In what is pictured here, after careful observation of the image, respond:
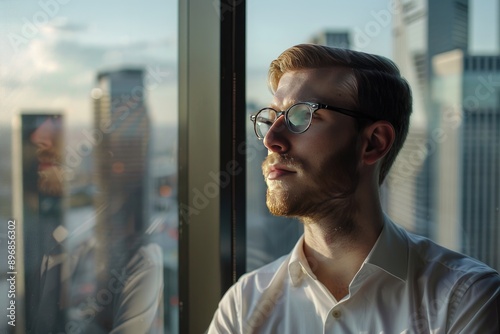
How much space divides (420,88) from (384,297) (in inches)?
32.0

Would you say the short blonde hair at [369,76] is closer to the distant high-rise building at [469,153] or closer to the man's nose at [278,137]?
the man's nose at [278,137]

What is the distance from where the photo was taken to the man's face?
1418mm

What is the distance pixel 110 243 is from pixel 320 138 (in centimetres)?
84

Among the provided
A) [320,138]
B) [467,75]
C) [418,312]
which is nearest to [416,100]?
[467,75]

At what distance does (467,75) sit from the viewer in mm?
1812

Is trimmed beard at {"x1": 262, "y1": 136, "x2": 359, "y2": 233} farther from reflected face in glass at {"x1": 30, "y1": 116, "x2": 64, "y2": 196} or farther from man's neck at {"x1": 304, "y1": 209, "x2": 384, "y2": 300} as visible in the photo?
reflected face in glass at {"x1": 30, "y1": 116, "x2": 64, "y2": 196}

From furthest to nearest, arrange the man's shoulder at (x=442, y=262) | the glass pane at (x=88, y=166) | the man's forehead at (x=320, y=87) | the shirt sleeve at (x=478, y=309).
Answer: the glass pane at (x=88, y=166) < the man's forehead at (x=320, y=87) < the man's shoulder at (x=442, y=262) < the shirt sleeve at (x=478, y=309)

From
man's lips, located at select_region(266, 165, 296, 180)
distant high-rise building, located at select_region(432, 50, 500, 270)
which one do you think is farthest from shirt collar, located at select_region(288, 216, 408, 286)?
distant high-rise building, located at select_region(432, 50, 500, 270)

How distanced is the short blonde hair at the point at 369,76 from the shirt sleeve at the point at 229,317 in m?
0.57

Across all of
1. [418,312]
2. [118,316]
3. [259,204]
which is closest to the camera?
[418,312]

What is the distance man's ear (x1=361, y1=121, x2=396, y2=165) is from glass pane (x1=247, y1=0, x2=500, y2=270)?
1.43ft

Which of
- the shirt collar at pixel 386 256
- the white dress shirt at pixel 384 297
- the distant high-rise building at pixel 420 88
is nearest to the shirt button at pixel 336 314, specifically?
the white dress shirt at pixel 384 297

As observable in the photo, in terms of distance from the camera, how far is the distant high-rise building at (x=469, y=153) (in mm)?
1811

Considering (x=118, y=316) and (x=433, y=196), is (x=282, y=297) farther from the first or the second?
(x=433, y=196)
